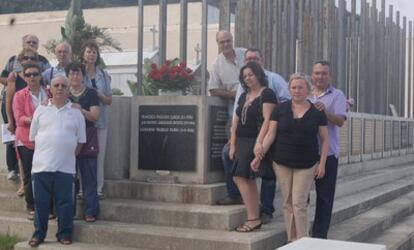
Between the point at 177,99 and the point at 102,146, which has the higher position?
the point at 177,99

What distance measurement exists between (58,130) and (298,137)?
91.4 inches

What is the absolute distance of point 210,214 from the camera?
656 centimetres

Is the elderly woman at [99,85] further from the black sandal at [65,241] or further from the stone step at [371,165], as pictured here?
the stone step at [371,165]

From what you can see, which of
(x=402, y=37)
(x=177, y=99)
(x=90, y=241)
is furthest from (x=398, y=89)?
(x=90, y=241)

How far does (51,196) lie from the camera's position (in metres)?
6.46

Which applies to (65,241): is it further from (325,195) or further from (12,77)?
(325,195)

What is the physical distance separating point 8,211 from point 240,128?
3.07m

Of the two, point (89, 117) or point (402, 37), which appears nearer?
point (89, 117)

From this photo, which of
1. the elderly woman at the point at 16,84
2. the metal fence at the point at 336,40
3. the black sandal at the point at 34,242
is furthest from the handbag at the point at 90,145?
the metal fence at the point at 336,40

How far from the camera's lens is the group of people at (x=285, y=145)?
5.93 m

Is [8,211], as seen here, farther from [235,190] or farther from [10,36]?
[10,36]

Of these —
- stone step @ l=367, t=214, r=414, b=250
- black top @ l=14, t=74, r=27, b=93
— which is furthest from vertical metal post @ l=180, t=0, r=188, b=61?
stone step @ l=367, t=214, r=414, b=250

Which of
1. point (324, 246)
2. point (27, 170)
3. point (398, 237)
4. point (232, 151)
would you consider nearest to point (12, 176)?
point (27, 170)

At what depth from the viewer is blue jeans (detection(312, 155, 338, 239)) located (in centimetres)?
630
